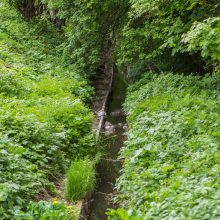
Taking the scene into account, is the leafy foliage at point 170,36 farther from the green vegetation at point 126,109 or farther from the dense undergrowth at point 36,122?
the dense undergrowth at point 36,122

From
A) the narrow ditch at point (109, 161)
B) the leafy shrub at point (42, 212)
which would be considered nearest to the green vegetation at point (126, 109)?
the leafy shrub at point (42, 212)

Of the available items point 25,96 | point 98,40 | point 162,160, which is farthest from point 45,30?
point 162,160

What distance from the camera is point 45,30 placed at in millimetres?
17672

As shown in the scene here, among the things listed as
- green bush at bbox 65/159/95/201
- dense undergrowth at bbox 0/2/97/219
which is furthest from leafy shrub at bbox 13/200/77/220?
green bush at bbox 65/159/95/201

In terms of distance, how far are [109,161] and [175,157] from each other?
3.14m

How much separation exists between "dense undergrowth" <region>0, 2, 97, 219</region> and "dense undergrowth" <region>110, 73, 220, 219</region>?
1314 millimetres

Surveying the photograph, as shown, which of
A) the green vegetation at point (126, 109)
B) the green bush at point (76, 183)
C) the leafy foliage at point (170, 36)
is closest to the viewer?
the green vegetation at point (126, 109)

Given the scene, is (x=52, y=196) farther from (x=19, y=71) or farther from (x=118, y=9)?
(x=118, y=9)

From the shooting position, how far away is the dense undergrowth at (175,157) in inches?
158

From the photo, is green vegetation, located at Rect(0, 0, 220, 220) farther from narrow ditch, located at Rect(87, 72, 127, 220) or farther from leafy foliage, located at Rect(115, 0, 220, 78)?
narrow ditch, located at Rect(87, 72, 127, 220)

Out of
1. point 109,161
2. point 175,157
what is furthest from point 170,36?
point 175,157

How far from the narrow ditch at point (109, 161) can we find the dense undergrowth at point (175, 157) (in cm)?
74

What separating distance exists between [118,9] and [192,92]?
5.60 meters

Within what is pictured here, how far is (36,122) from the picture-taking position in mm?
6938
